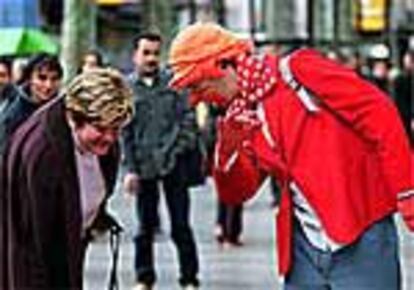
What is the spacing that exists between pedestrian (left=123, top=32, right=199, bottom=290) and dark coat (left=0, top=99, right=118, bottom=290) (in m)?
6.48

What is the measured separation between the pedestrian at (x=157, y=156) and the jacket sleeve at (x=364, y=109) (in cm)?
597

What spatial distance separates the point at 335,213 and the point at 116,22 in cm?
4150

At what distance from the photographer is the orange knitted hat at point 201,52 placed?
664cm

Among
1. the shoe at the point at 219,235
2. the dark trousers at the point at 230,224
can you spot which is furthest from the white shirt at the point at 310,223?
the shoe at the point at 219,235

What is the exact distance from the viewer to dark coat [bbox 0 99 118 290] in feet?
20.0

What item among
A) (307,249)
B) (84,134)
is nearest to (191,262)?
(307,249)

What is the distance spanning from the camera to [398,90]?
23.7 m

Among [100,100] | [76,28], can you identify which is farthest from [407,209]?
[76,28]

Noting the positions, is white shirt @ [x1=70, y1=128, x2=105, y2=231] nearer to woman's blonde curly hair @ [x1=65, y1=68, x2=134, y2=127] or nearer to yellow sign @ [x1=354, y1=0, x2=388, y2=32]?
woman's blonde curly hair @ [x1=65, y1=68, x2=134, y2=127]

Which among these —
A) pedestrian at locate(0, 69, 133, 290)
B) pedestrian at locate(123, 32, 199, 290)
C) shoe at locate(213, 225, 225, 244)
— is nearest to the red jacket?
pedestrian at locate(0, 69, 133, 290)

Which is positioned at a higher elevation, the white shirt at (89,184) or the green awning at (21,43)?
the white shirt at (89,184)

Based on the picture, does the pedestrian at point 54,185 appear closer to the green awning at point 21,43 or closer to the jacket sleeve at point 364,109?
the jacket sleeve at point 364,109

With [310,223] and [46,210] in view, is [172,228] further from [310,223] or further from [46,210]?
[46,210]

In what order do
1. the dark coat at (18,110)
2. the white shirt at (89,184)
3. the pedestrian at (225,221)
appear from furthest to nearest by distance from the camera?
1. the pedestrian at (225,221)
2. the dark coat at (18,110)
3. the white shirt at (89,184)
